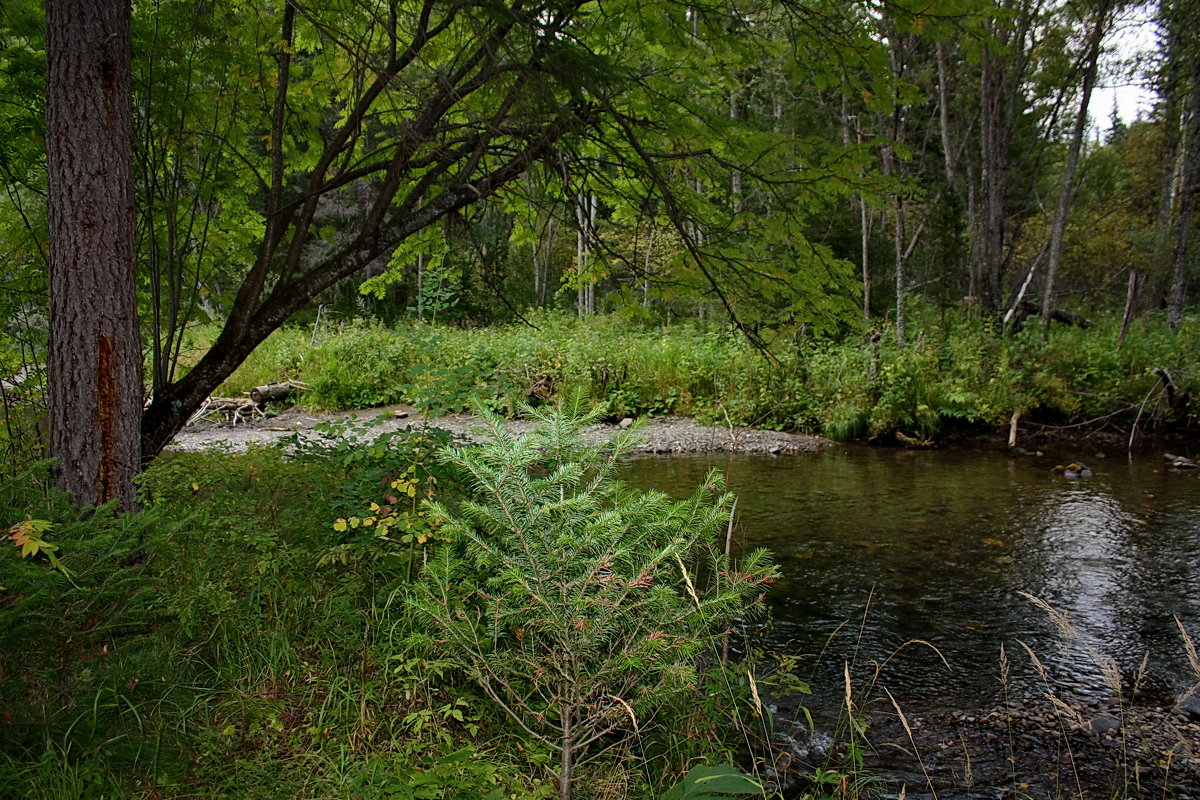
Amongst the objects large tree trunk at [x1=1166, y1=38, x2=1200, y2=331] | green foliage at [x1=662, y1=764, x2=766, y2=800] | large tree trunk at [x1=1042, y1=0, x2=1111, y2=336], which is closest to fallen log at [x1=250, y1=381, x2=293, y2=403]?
green foliage at [x1=662, y1=764, x2=766, y2=800]

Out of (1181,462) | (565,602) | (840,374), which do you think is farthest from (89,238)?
(1181,462)

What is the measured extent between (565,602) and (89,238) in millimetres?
2626

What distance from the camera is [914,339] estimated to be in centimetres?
1342

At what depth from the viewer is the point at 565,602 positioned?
240cm

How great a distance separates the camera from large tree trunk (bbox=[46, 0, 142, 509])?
9.91 feet

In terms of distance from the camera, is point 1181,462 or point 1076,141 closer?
point 1181,462

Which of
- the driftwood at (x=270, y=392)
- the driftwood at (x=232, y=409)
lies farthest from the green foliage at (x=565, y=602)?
the driftwood at (x=270, y=392)

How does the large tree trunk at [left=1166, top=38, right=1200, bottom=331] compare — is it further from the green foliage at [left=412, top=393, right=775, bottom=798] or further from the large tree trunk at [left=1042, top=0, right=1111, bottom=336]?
the green foliage at [left=412, top=393, right=775, bottom=798]

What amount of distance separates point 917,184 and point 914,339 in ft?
34.7

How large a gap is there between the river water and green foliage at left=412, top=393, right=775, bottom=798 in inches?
37.6

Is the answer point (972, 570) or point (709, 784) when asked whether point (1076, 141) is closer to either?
point (972, 570)

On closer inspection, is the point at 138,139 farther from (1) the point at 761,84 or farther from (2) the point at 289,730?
(1) the point at 761,84

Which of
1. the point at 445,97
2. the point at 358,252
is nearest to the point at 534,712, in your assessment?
the point at 358,252

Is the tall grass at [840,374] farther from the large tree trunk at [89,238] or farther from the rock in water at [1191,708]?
the large tree trunk at [89,238]
